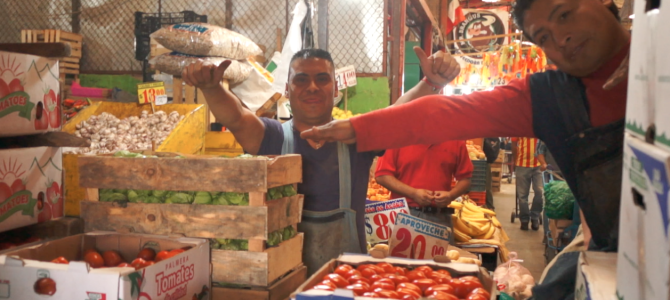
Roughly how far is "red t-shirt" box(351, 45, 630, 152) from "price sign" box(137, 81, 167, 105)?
5.12m

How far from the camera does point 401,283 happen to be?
2.01 metres

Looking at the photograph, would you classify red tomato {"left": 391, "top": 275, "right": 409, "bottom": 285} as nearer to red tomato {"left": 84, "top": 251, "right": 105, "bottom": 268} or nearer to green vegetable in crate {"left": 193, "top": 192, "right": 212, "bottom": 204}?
green vegetable in crate {"left": 193, "top": 192, "right": 212, "bottom": 204}

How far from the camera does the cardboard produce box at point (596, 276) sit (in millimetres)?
1142

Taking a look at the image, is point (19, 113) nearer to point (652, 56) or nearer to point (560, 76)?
point (560, 76)

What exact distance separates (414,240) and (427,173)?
237 cm

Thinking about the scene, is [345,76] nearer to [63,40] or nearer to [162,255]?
[162,255]

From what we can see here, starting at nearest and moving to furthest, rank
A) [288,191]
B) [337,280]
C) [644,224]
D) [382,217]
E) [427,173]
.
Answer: [644,224] → [337,280] → [288,191] → [382,217] → [427,173]

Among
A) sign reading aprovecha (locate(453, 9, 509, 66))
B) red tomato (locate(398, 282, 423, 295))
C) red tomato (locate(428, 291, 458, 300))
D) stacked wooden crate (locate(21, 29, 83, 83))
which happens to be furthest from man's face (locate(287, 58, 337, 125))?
sign reading aprovecha (locate(453, 9, 509, 66))

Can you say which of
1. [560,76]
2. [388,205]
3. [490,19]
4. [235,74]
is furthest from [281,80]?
[490,19]

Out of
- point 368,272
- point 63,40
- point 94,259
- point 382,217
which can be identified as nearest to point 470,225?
point 382,217

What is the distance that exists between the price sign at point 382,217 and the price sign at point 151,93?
3.43 meters

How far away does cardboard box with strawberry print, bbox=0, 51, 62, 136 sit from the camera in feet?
7.86

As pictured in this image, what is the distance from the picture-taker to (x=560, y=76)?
1824 mm

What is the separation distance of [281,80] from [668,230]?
20.3 ft
